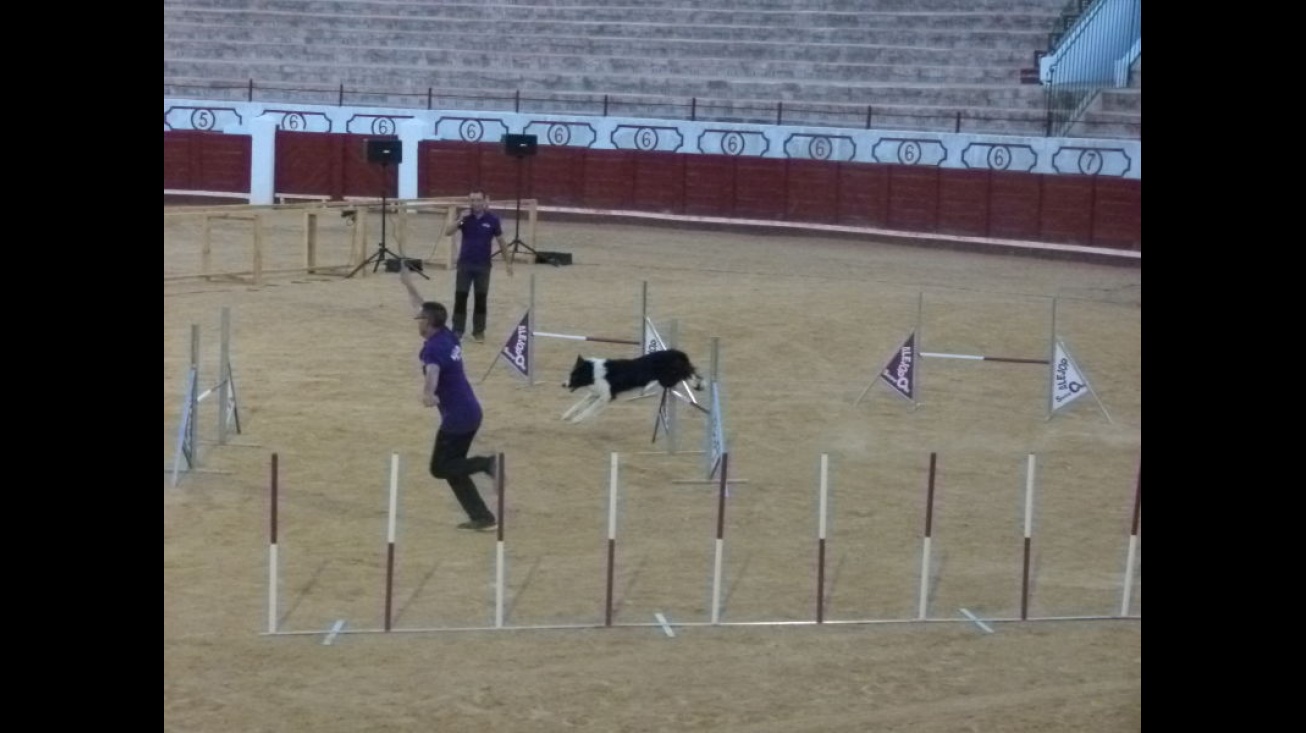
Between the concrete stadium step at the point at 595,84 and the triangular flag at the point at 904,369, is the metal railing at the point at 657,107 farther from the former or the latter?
the triangular flag at the point at 904,369

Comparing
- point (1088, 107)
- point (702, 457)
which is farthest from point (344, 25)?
point (702, 457)

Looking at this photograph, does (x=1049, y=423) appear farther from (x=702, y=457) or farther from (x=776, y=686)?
(x=776, y=686)

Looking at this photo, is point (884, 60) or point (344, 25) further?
point (344, 25)

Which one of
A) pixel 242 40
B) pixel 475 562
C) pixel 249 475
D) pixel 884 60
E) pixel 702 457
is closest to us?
pixel 475 562

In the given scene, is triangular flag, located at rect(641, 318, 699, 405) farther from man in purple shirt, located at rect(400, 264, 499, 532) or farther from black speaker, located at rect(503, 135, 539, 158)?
black speaker, located at rect(503, 135, 539, 158)

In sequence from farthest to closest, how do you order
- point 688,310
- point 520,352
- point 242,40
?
point 242,40
point 688,310
point 520,352

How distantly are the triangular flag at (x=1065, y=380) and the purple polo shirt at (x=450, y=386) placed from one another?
447 centimetres

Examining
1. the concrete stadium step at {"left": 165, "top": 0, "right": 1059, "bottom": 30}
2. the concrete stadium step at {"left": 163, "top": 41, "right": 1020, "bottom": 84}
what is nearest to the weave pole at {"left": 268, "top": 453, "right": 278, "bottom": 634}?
the concrete stadium step at {"left": 163, "top": 41, "right": 1020, "bottom": 84}

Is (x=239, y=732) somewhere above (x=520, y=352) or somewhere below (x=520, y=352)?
below

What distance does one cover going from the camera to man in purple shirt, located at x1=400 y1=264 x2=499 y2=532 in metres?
9.18

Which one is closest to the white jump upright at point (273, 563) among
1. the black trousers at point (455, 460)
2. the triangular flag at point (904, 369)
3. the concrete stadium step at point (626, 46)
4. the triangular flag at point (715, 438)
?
the black trousers at point (455, 460)

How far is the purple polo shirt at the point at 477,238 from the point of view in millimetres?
14930
